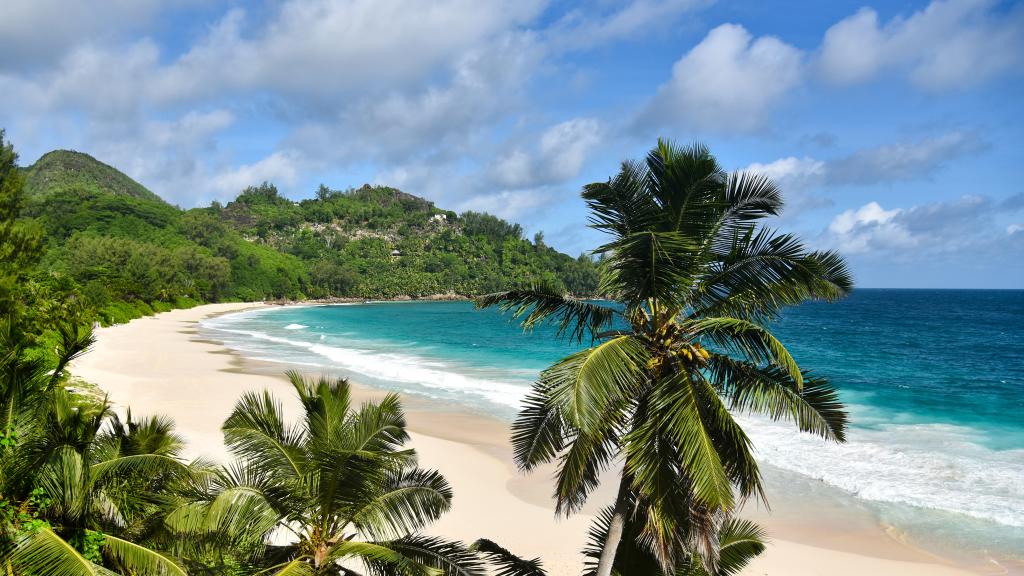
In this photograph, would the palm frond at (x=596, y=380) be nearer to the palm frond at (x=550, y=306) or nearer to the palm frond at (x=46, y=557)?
the palm frond at (x=550, y=306)

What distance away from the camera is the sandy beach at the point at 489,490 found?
→ 11.0 metres

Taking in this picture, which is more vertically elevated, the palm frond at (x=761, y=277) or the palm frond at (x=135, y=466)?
the palm frond at (x=761, y=277)

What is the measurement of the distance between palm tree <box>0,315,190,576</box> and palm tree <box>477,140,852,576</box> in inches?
156

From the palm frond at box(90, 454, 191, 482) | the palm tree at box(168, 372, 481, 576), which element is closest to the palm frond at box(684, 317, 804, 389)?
the palm tree at box(168, 372, 481, 576)

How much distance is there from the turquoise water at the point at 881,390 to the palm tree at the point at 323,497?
186 inches

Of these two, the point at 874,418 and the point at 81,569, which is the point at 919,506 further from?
the point at 81,569

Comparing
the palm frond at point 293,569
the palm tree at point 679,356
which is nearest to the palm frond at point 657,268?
the palm tree at point 679,356

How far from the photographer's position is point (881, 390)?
3053 centimetres

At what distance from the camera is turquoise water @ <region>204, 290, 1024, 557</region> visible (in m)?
14.3

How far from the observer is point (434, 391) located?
93.0ft

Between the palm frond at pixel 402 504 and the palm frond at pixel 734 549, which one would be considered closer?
the palm frond at pixel 402 504

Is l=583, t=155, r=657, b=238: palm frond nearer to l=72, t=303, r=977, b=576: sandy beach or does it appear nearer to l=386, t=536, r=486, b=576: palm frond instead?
l=386, t=536, r=486, b=576: palm frond

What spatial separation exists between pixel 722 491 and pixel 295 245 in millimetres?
184910

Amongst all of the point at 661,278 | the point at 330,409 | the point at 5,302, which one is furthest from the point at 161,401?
the point at 661,278
